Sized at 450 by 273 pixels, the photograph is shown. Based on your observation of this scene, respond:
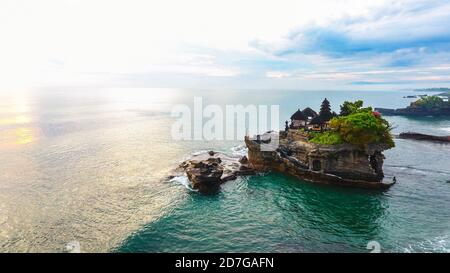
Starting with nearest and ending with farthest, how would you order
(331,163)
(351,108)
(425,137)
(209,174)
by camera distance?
(209,174) → (331,163) → (351,108) → (425,137)

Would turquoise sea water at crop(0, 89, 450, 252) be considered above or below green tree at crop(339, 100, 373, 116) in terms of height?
below

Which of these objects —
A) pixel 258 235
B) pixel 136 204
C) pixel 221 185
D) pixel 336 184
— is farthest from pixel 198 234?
pixel 336 184

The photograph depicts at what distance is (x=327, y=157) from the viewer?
5331cm

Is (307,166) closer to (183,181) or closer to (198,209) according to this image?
(183,181)

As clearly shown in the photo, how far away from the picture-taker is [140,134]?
9919cm

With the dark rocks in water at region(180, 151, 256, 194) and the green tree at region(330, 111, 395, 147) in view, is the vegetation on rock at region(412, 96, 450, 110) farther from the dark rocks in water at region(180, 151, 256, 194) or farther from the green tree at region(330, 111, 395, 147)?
the dark rocks in water at region(180, 151, 256, 194)

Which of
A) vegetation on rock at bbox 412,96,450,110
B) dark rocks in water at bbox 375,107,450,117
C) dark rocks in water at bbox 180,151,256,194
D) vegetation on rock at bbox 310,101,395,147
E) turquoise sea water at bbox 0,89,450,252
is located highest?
vegetation on rock at bbox 412,96,450,110

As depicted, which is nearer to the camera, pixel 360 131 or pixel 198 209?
pixel 198 209

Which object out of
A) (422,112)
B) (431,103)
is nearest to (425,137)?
(422,112)

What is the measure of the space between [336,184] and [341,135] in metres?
8.87

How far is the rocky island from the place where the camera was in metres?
50.5

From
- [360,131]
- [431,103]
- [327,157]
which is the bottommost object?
[327,157]

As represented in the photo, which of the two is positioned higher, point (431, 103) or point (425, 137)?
point (431, 103)

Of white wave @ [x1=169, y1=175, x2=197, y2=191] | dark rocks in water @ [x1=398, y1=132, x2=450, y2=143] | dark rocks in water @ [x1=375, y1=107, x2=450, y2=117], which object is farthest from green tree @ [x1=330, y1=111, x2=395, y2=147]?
dark rocks in water @ [x1=375, y1=107, x2=450, y2=117]
